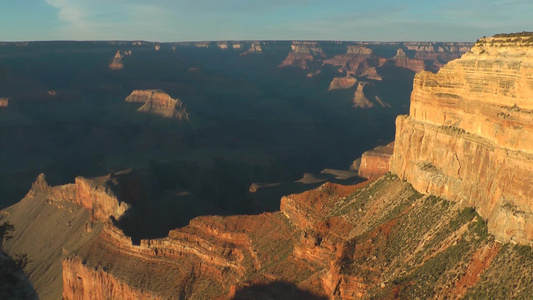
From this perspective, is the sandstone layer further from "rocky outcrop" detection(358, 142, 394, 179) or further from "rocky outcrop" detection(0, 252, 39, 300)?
"rocky outcrop" detection(358, 142, 394, 179)

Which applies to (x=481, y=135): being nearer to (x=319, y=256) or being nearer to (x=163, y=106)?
(x=319, y=256)

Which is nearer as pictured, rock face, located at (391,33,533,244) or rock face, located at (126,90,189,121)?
rock face, located at (391,33,533,244)

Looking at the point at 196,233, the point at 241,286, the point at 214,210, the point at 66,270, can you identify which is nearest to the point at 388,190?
the point at 241,286

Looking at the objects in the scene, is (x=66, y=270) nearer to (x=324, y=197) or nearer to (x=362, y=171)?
(x=324, y=197)

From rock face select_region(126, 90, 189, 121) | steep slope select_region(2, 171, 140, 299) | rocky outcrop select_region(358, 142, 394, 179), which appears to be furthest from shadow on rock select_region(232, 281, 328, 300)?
rock face select_region(126, 90, 189, 121)

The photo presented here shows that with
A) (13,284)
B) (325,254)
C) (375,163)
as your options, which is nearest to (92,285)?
(325,254)
